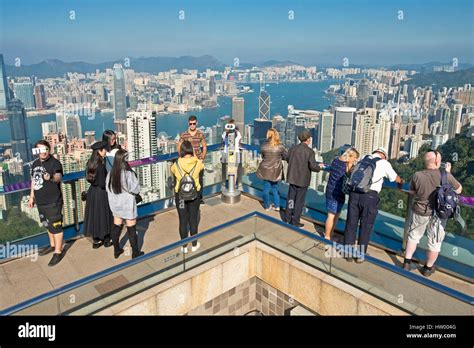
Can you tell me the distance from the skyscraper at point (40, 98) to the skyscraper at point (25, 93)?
0.54m

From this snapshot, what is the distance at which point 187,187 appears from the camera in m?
4.33

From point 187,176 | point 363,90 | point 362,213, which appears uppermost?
point 363,90

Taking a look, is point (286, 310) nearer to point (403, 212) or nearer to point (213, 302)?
point (213, 302)

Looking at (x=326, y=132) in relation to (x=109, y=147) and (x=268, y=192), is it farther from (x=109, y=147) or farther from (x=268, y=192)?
(x=109, y=147)

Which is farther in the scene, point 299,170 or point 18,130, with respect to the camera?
point 18,130

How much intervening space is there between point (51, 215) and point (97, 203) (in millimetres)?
575

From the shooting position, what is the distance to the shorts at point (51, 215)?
163 inches

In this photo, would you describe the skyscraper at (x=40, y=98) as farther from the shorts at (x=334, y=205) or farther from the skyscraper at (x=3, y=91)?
the shorts at (x=334, y=205)

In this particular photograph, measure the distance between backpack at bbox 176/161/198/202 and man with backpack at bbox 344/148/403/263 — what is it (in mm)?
2013

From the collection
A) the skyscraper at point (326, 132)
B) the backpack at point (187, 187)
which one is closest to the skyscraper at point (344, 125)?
the skyscraper at point (326, 132)

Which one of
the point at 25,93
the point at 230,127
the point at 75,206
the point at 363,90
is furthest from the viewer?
the point at 25,93

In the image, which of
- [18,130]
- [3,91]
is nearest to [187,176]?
[18,130]

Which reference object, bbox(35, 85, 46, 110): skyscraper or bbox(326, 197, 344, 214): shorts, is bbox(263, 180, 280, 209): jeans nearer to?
bbox(326, 197, 344, 214): shorts
